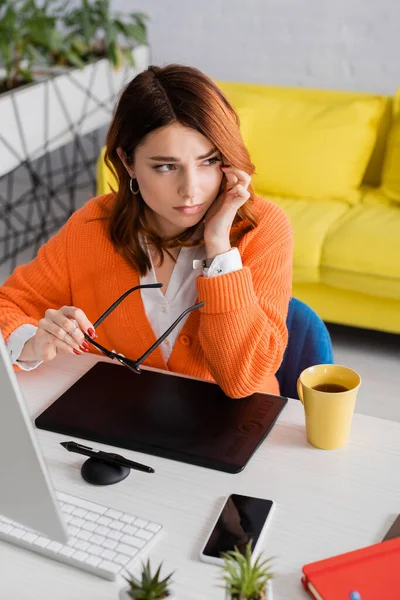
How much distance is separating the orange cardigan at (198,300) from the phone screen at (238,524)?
265 mm

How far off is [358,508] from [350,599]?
0.17 metres

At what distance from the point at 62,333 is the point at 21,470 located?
1.66ft

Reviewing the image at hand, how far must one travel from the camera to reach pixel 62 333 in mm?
1232

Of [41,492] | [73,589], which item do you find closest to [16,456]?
[41,492]

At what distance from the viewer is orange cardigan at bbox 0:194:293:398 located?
1291mm

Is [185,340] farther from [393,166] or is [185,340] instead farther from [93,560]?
[393,166]

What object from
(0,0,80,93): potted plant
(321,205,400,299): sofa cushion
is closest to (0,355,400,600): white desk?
(321,205,400,299): sofa cushion

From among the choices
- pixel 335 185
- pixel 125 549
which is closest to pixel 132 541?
pixel 125 549

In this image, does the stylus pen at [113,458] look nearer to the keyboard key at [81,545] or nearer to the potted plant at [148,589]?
the keyboard key at [81,545]

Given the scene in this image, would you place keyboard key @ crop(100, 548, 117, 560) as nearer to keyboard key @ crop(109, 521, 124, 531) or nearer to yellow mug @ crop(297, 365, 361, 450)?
keyboard key @ crop(109, 521, 124, 531)

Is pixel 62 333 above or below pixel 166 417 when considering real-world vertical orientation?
above

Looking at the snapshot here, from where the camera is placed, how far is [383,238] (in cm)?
258

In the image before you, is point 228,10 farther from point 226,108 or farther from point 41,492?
point 41,492

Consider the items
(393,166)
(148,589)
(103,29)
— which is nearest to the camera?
(148,589)
